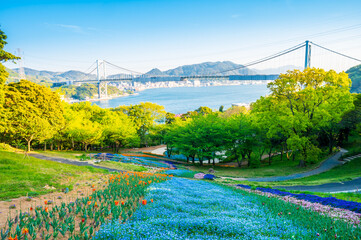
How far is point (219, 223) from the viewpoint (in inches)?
215

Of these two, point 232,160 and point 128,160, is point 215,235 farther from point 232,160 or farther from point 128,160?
point 232,160

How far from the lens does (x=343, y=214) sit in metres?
7.15

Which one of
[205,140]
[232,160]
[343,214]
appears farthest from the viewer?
[232,160]

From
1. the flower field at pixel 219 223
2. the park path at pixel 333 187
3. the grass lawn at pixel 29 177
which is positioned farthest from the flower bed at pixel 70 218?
the park path at pixel 333 187

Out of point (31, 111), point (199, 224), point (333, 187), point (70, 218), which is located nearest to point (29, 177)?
point (70, 218)

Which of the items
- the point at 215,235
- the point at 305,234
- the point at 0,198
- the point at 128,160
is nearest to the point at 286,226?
the point at 305,234

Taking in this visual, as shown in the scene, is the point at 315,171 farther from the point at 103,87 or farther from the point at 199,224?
the point at 103,87

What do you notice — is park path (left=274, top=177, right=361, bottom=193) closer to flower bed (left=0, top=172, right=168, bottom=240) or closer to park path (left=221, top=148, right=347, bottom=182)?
park path (left=221, top=148, right=347, bottom=182)

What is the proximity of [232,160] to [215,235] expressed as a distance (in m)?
31.2

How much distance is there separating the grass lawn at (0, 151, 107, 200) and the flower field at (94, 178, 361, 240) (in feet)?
15.8

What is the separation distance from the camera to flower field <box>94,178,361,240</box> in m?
4.89

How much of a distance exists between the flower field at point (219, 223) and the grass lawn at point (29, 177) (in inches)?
190

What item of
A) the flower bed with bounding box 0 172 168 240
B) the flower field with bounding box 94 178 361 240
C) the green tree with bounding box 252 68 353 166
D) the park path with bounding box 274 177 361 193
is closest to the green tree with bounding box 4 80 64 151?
the flower bed with bounding box 0 172 168 240

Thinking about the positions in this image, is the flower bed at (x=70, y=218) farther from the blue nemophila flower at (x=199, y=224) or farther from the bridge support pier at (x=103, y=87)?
the bridge support pier at (x=103, y=87)
